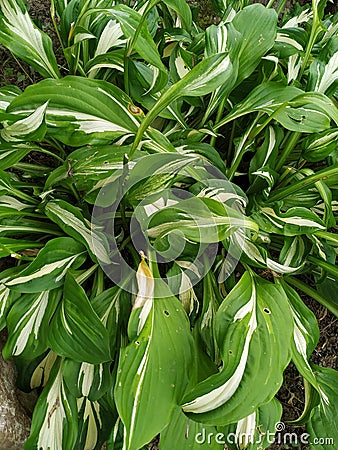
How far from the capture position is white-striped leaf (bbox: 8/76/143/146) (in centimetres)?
85

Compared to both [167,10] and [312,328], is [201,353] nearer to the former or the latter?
[312,328]

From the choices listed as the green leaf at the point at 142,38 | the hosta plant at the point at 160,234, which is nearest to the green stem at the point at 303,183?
the hosta plant at the point at 160,234

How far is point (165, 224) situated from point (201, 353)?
0.88ft

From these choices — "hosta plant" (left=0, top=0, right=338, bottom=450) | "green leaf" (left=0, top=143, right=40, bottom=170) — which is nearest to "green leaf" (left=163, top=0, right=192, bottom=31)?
"hosta plant" (left=0, top=0, right=338, bottom=450)

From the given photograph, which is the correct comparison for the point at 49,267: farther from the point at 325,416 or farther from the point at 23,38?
the point at 325,416

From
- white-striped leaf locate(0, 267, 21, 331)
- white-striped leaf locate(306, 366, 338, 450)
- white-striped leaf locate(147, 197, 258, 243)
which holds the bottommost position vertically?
white-striped leaf locate(306, 366, 338, 450)

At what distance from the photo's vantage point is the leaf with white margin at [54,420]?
0.95 m

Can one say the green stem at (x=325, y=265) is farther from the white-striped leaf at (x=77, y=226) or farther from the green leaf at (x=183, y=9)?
the green leaf at (x=183, y=9)

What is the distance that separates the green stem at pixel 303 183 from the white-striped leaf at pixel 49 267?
18.1 inches

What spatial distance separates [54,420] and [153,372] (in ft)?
0.93

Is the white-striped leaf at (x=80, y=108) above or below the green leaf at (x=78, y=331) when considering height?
above

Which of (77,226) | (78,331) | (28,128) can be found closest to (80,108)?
(28,128)

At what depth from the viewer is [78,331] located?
2.92 feet

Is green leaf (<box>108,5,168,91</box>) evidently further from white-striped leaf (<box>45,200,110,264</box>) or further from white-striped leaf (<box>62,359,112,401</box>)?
white-striped leaf (<box>62,359,112,401</box>)
